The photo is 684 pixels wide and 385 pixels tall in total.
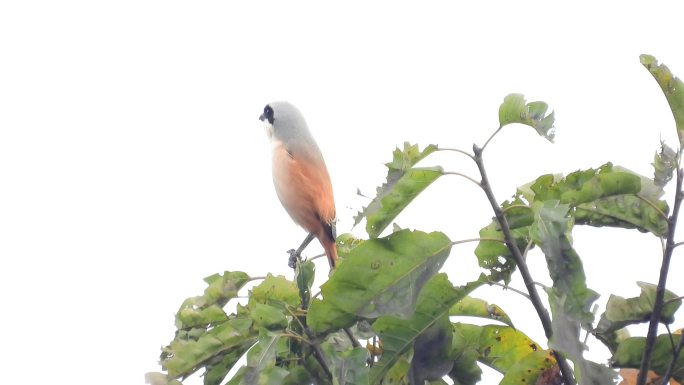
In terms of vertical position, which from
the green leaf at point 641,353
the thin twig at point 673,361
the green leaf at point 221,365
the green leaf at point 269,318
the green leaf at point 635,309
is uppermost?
the green leaf at point 269,318

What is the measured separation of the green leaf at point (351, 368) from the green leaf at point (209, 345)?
0.37 meters

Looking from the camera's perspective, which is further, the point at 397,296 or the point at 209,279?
the point at 209,279

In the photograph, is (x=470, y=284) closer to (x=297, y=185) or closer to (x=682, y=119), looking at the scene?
(x=682, y=119)

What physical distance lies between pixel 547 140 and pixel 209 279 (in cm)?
120

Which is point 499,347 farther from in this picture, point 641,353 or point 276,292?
point 276,292

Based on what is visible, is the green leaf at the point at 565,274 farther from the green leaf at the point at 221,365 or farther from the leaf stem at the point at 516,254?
the green leaf at the point at 221,365

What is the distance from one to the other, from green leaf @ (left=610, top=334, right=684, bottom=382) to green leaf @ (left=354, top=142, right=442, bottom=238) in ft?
2.20

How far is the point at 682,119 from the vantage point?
7.88 feet

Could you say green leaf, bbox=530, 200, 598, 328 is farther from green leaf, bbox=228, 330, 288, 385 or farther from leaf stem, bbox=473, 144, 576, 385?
green leaf, bbox=228, 330, 288, 385

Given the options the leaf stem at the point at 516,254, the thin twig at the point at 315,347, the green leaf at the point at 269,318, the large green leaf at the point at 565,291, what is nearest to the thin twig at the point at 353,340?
the thin twig at the point at 315,347

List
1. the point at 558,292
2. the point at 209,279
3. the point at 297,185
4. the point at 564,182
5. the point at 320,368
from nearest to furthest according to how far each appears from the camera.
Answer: the point at 558,292 → the point at 564,182 → the point at 320,368 → the point at 209,279 → the point at 297,185

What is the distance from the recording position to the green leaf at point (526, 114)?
2.38 meters

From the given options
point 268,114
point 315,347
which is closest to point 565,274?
point 315,347

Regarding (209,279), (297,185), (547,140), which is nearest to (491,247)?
(547,140)
